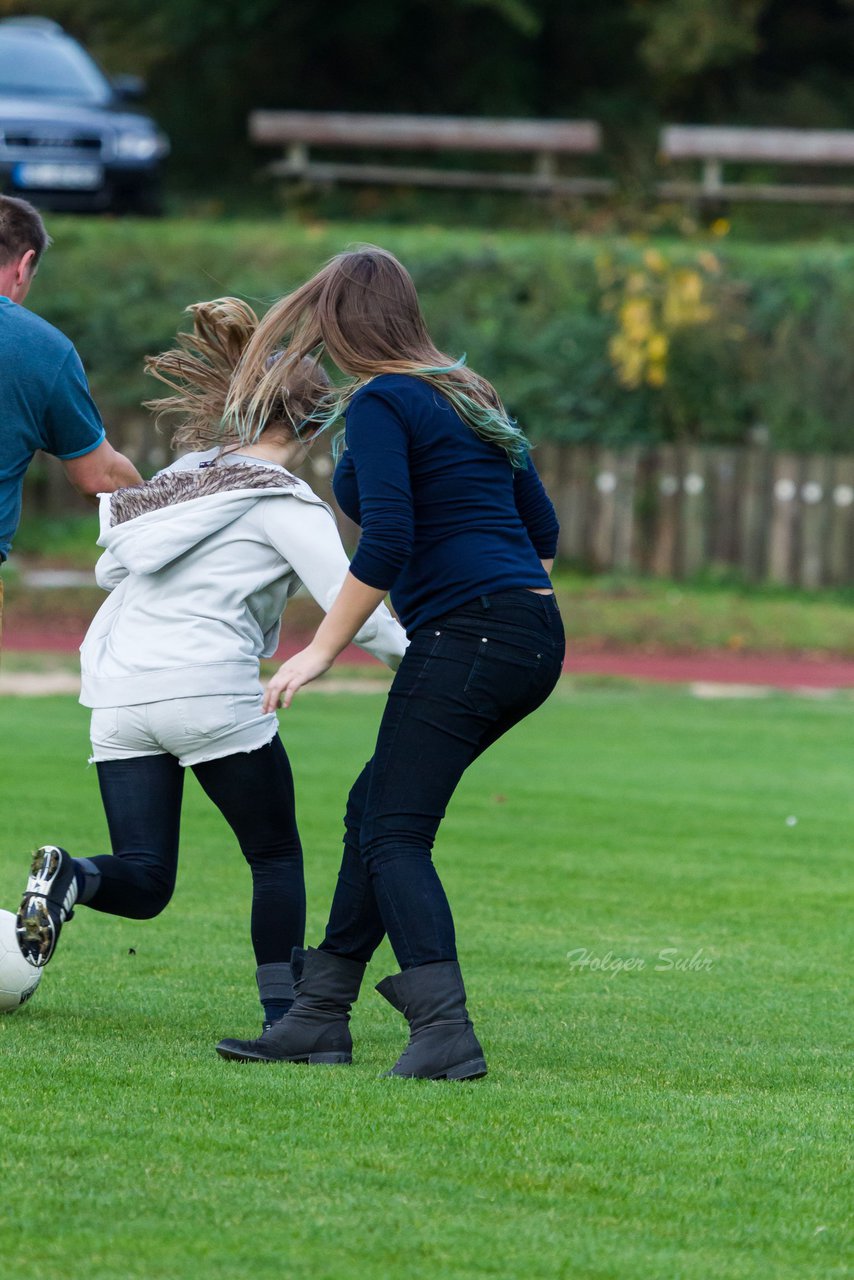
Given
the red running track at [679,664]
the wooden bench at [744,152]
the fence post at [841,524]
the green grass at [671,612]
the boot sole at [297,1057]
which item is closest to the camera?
the boot sole at [297,1057]

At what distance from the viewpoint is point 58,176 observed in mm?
21703

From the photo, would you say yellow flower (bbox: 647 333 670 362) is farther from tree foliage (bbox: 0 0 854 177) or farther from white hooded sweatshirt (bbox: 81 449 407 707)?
white hooded sweatshirt (bbox: 81 449 407 707)

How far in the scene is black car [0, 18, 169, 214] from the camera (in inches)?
836

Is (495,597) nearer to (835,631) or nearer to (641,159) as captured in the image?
(835,631)

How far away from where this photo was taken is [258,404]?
4547mm

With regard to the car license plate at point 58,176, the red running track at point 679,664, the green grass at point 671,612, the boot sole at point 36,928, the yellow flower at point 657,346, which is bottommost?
the red running track at point 679,664

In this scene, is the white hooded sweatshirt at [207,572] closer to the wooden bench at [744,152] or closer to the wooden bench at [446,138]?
the wooden bench at [744,152]

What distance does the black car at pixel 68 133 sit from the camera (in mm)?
21234

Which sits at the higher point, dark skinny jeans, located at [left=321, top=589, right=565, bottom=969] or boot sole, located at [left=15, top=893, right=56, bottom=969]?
dark skinny jeans, located at [left=321, top=589, right=565, bottom=969]

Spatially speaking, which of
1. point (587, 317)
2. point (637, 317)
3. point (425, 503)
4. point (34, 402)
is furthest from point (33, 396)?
point (587, 317)

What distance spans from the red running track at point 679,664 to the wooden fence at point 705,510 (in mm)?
2907

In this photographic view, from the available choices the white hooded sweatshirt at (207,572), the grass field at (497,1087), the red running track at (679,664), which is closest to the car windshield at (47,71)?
the red running track at (679,664)

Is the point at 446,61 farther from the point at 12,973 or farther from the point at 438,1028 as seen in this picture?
the point at 438,1028

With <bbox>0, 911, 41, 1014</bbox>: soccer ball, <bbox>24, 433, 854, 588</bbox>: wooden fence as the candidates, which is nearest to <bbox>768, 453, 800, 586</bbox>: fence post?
<bbox>24, 433, 854, 588</bbox>: wooden fence
